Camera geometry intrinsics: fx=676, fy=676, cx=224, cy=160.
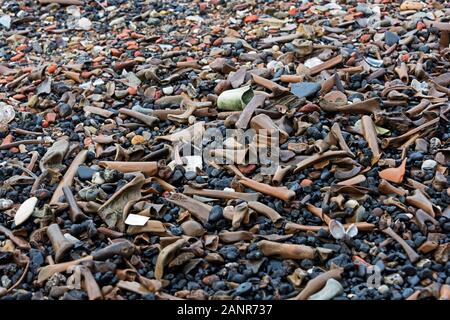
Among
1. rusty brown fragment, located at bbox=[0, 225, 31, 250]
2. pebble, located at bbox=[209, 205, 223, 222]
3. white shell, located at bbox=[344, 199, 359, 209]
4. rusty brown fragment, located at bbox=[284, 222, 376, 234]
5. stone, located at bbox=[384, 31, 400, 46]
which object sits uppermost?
stone, located at bbox=[384, 31, 400, 46]

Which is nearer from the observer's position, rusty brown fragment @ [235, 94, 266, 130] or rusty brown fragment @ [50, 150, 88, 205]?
rusty brown fragment @ [50, 150, 88, 205]

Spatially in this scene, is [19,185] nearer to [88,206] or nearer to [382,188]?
[88,206]

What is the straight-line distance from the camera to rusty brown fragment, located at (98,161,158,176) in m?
3.20

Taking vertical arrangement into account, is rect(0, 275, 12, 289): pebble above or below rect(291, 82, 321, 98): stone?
below

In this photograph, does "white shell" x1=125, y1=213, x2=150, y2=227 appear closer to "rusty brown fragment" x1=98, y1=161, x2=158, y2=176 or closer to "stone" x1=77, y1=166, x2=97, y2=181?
"rusty brown fragment" x1=98, y1=161, x2=158, y2=176

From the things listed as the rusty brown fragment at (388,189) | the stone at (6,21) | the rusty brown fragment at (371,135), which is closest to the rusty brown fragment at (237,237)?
the rusty brown fragment at (388,189)

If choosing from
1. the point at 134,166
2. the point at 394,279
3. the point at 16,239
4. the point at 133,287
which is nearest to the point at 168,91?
the point at 134,166

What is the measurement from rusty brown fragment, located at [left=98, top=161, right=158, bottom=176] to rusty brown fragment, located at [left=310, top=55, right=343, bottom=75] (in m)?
1.20

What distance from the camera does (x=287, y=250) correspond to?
2734 millimetres

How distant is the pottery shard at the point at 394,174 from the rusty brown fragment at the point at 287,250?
1.87ft

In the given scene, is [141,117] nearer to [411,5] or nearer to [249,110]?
[249,110]

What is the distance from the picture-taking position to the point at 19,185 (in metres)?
3.29

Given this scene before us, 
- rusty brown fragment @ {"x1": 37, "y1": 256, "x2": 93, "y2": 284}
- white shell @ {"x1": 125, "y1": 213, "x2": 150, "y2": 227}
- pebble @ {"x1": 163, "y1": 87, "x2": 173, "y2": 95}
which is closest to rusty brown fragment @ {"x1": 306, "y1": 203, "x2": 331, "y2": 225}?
white shell @ {"x1": 125, "y1": 213, "x2": 150, "y2": 227}

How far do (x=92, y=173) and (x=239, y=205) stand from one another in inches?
31.0
